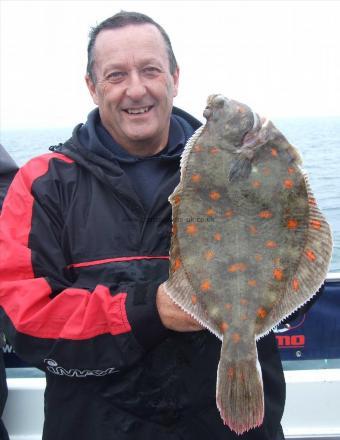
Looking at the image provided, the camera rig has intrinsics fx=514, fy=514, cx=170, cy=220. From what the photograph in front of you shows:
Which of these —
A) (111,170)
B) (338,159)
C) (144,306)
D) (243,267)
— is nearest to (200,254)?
(243,267)

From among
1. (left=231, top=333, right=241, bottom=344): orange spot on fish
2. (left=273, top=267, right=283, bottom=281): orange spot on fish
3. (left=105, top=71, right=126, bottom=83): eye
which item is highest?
(left=105, top=71, right=126, bottom=83): eye

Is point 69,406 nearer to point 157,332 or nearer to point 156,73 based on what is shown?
point 157,332

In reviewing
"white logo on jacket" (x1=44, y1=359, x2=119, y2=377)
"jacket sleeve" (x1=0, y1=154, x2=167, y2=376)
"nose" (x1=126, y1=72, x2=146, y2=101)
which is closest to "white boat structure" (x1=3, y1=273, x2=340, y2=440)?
"white logo on jacket" (x1=44, y1=359, x2=119, y2=377)

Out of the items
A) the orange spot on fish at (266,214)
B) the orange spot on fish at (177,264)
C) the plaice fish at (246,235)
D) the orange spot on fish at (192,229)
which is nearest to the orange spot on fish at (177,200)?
the plaice fish at (246,235)

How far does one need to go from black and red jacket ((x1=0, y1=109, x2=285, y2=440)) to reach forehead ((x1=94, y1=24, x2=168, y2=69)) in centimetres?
46

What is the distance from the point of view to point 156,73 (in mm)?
2518

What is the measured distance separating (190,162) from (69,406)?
49.7 inches

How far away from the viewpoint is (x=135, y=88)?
2434 millimetres

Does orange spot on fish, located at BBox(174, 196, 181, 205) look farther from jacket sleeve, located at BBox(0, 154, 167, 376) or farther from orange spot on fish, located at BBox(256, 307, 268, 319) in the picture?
orange spot on fish, located at BBox(256, 307, 268, 319)

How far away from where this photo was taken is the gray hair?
254cm

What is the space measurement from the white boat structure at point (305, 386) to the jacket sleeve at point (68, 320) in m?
1.83

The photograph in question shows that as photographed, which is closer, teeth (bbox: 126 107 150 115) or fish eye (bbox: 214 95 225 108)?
fish eye (bbox: 214 95 225 108)

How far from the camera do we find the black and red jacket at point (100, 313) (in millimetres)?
2137

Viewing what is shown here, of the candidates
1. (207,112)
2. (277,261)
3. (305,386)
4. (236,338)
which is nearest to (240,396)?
(236,338)
